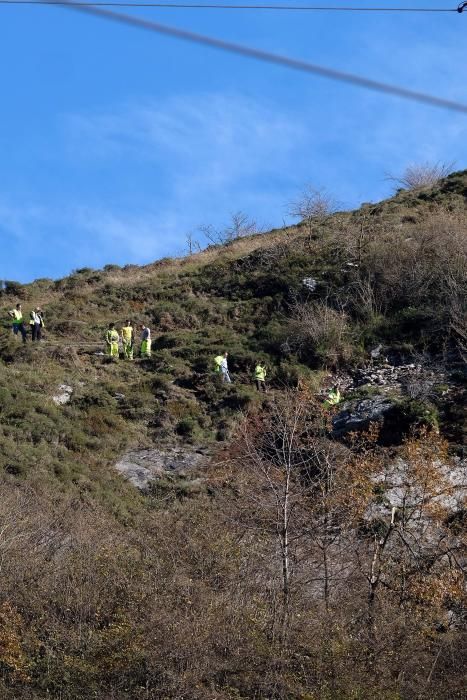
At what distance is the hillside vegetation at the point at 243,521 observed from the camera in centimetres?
1634

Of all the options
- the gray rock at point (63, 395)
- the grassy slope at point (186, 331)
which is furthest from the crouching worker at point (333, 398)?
the gray rock at point (63, 395)

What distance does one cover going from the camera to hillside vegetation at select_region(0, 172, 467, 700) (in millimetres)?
16344

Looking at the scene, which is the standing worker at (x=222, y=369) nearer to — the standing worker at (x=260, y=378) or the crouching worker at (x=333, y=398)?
the standing worker at (x=260, y=378)

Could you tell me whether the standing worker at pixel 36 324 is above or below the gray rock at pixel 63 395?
above

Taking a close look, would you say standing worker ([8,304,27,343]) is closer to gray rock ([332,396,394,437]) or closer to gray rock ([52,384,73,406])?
gray rock ([52,384,73,406])

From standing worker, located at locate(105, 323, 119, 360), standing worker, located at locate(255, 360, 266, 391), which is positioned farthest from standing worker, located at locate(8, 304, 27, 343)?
standing worker, located at locate(255, 360, 266, 391)

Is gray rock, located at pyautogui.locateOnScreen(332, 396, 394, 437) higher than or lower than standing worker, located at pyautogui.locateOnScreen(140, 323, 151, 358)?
lower

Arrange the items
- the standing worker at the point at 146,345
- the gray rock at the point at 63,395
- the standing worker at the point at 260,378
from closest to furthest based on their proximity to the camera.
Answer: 1. the gray rock at the point at 63,395
2. the standing worker at the point at 260,378
3. the standing worker at the point at 146,345

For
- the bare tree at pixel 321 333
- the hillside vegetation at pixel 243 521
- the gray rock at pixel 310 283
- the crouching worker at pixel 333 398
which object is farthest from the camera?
the gray rock at pixel 310 283

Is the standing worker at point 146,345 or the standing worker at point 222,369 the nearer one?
the standing worker at point 222,369

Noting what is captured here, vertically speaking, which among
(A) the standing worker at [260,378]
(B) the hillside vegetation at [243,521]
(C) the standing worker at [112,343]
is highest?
(C) the standing worker at [112,343]

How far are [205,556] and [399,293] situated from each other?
76.5ft

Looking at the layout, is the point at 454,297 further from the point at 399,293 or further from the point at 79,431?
the point at 79,431

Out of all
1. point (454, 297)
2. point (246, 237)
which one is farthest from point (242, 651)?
point (246, 237)
